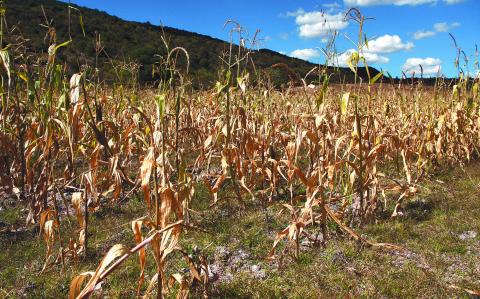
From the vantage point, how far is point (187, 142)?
26.8ft

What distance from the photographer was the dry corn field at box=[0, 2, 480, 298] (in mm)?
2750

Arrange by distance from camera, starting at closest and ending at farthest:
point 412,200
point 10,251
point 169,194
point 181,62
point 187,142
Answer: point 169,194, point 10,251, point 412,200, point 187,142, point 181,62

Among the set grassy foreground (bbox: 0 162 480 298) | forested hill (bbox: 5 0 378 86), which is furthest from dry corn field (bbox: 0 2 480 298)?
forested hill (bbox: 5 0 378 86)

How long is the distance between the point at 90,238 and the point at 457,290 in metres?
3.22

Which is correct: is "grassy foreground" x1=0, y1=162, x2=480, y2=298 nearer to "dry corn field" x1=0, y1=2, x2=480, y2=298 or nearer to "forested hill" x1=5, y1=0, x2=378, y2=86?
"dry corn field" x1=0, y1=2, x2=480, y2=298

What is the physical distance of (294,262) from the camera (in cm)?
346

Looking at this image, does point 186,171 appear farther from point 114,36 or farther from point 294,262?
point 114,36

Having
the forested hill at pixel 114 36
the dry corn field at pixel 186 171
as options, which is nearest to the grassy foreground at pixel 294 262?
the dry corn field at pixel 186 171

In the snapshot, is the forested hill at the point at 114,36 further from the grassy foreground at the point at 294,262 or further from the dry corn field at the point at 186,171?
the grassy foreground at the point at 294,262

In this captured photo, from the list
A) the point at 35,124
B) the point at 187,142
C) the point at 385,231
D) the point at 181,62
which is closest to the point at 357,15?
the point at 385,231

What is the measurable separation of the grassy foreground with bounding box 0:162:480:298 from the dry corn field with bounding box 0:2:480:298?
7 cm

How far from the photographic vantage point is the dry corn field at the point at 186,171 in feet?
9.02

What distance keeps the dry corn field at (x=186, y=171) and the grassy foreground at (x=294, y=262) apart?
2.6 inches

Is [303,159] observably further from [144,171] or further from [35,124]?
[144,171]
